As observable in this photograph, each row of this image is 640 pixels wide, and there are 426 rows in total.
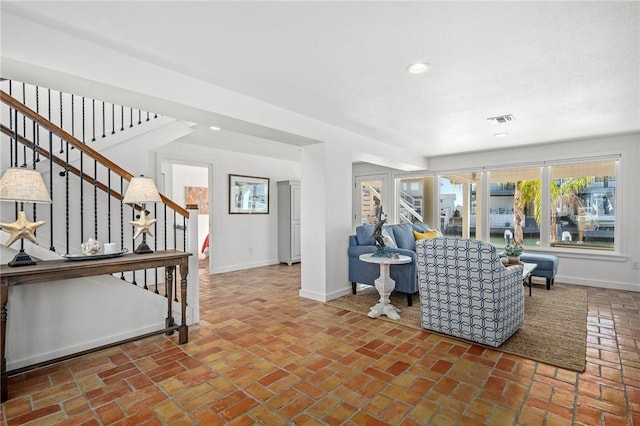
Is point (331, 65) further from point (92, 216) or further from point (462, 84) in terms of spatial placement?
point (92, 216)

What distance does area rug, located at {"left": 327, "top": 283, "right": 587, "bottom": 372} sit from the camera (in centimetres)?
260

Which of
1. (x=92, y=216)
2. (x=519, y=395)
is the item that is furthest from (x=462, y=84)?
(x=92, y=216)

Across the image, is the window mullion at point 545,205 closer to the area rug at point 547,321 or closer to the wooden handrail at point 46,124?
the area rug at point 547,321

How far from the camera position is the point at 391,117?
12.7 feet

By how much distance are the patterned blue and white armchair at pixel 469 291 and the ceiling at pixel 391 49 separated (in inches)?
56.6

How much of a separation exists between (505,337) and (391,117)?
8.47 feet

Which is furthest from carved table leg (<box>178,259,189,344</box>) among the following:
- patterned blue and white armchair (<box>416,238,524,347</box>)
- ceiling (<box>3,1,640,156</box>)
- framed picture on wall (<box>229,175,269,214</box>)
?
framed picture on wall (<box>229,175,269,214</box>)

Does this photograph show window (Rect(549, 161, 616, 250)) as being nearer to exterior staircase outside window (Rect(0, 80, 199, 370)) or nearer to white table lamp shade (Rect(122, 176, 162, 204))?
exterior staircase outside window (Rect(0, 80, 199, 370))

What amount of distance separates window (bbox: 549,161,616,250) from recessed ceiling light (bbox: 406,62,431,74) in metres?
4.16

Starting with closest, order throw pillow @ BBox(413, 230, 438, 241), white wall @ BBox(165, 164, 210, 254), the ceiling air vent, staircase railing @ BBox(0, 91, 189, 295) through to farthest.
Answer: staircase railing @ BBox(0, 91, 189, 295)
the ceiling air vent
throw pillow @ BBox(413, 230, 438, 241)
white wall @ BBox(165, 164, 210, 254)

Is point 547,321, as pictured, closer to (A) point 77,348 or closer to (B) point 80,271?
(B) point 80,271

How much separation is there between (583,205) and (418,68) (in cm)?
446

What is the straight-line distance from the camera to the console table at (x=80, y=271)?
2010 millimetres

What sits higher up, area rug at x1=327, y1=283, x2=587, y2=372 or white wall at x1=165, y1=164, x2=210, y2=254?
white wall at x1=165, y1=164, x2=210, y2=254
